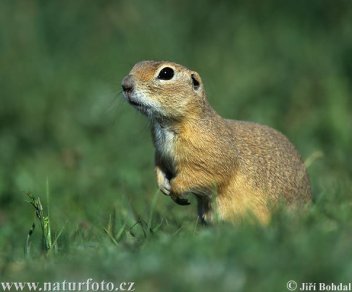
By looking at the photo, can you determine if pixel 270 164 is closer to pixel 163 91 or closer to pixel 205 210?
pixel 205 210

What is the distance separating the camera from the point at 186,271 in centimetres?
356

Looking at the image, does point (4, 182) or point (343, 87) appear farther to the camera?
point (343, 87)

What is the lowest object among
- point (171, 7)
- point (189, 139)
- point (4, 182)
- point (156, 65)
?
point (4, 182)

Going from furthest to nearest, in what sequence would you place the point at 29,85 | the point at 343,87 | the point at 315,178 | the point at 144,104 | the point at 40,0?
the point at 40,0
the point at 29,85
the point at 343,87
the point at 315,178
the point at 144,104

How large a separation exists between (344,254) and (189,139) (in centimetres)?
181

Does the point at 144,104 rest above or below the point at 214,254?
above

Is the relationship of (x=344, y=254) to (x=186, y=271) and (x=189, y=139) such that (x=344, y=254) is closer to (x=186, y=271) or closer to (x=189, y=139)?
(x=186, y=271)

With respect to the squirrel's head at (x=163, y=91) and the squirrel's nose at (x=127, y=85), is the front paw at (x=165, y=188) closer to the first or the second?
the squirrel's head at (x=163, y=91)

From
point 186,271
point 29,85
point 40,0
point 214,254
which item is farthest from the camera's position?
point 40,0

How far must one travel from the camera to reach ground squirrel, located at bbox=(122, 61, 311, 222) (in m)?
5.21

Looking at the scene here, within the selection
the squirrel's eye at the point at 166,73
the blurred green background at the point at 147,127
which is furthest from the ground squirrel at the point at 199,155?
the blurred green background at the point at 147,127

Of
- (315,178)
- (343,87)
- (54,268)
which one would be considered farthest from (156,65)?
(343,87)

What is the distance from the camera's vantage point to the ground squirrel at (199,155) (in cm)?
521

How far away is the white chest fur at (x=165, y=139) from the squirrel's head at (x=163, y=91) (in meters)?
0.08
